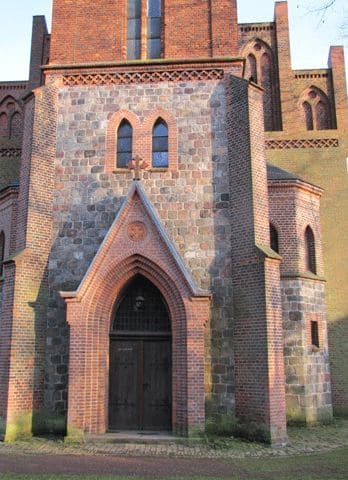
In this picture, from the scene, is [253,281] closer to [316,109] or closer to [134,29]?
[134,29]

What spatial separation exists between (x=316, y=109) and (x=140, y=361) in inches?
564

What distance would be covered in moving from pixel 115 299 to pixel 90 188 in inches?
124

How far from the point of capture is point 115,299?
13164 millimetres

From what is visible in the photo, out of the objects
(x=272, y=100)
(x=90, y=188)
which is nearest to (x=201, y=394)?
(x=90, y=188)

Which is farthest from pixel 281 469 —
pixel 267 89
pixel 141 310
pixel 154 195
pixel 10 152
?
pixel 10 152

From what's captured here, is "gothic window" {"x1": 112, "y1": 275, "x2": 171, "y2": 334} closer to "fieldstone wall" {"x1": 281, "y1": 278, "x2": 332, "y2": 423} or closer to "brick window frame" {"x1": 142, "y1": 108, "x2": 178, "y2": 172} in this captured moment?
"brick window frame" {"x1": 142, "y1": 108, "x2": 178, "y2": 172}

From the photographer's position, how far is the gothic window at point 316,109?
21922 millimetres

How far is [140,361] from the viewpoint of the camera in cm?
1311

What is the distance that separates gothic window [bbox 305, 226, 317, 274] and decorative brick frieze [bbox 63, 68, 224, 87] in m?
6.12

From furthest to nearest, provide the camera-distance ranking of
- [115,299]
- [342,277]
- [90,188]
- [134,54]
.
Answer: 1. [342,277]
2. [134,54]
3. [90,188]
4. [115,299]

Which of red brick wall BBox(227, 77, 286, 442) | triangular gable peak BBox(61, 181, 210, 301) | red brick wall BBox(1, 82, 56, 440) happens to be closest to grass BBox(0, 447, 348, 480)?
red brick wall BBox(227, 77, 286, 442)

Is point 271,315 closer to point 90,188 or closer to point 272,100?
point 90,188

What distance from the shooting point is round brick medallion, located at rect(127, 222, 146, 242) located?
12.9m

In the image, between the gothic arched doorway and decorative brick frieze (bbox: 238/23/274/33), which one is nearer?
the gothic arched doorway
